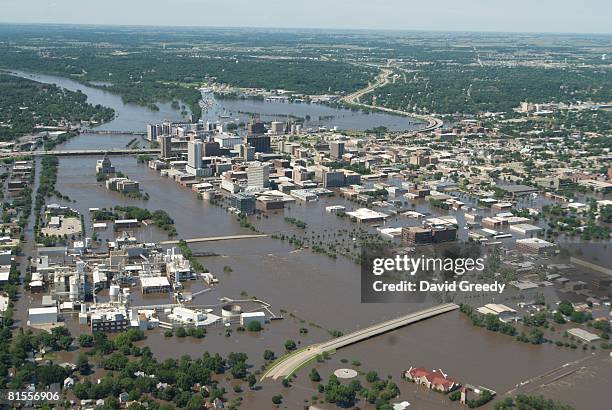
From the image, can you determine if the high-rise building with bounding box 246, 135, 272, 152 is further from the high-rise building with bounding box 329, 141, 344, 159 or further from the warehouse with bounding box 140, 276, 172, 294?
the warehouse with bounding box 140, 276, 172, 294

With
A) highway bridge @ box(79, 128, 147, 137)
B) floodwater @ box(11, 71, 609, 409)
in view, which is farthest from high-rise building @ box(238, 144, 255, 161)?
highway bridge @ box(79, 128, 147, 137)

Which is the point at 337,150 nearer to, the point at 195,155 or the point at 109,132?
the point at 195,155

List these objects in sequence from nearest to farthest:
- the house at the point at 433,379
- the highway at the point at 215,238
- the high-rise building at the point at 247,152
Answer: the house at the point at 433,379 < the highway at the point at 215,238 < the high-rise building at the point at 247,152

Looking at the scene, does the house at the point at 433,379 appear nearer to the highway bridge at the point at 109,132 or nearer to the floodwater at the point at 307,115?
the highway bridge at the point at 109,132

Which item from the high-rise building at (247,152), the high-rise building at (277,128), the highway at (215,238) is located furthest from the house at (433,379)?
the high-rise building at (277,128)

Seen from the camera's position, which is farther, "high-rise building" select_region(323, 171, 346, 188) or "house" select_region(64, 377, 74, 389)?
"high-rise building" select_region(323, 171, 346, 188)
